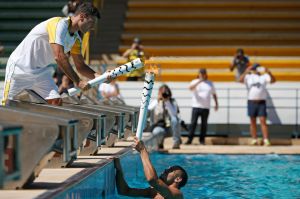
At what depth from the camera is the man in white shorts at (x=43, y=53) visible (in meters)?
6.77

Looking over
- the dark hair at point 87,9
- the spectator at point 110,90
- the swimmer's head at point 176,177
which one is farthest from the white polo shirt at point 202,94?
the swimmer's head at point 176,177

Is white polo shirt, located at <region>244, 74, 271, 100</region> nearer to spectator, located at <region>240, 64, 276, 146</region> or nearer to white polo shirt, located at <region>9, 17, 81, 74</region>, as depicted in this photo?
spectator, located at <region>240, 64, 276, 146</region>

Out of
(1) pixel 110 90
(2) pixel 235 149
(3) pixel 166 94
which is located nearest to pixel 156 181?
(2) pixel 235 149

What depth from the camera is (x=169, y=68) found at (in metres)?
19.9

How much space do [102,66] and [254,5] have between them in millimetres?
6596

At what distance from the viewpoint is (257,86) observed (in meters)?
15.8

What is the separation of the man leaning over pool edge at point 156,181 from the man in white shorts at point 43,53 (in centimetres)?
100

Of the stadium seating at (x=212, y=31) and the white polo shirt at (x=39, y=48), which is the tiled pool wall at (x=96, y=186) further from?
the stadium seating at (x=212, y=31)

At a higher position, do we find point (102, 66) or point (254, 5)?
point (254, 5)

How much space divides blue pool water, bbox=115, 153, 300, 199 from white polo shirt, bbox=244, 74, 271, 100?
2230 mm

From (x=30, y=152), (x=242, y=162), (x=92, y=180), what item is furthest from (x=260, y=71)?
(x=30, y=152)

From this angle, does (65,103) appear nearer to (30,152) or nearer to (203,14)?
(30,152)

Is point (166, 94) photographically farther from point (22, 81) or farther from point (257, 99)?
point (22, 81)

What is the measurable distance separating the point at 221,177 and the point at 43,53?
442 cm
